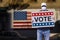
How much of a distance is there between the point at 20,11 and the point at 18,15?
262 millimetres

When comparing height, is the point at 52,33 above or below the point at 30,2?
below

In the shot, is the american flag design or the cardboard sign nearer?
the cardboard sign

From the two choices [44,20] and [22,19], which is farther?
[22,19]

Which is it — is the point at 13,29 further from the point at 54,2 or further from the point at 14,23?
the point at 54,2

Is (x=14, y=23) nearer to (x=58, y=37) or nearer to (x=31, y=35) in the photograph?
(x=31, y=35)

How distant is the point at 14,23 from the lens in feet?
47.7

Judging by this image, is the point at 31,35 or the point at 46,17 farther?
the point at 31,35

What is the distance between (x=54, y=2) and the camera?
14.9 meters

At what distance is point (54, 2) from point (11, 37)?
2.90 meters

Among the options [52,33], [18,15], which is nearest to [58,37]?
[52,33]

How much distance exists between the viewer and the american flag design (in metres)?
14.4

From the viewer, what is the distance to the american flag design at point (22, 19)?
14379 millimetres

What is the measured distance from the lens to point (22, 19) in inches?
575

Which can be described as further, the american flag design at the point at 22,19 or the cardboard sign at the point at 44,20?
the american flag design at the point at 22,19
